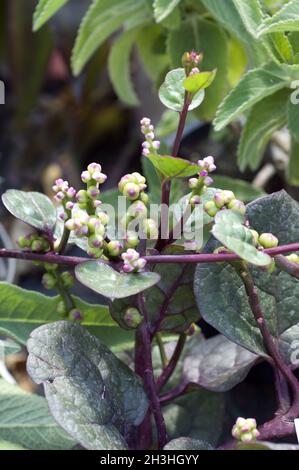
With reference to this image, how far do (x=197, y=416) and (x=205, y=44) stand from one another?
42cm

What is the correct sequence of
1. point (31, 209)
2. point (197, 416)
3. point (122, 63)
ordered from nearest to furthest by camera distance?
point (31, 209) < point (197, 416) < point (122, 63)

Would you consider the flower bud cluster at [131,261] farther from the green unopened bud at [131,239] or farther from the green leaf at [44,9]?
the green leaf at [44,9]

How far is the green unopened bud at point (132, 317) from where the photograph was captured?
1.75 feet

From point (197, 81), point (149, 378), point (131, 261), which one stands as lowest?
point (149, 378)

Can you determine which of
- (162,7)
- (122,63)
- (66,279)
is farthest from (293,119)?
(122,63)

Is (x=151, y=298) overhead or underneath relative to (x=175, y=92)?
underneath

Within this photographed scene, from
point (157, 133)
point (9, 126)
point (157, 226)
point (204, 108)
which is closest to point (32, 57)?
point (9, 126)

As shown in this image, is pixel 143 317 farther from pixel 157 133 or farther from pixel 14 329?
pixel 157 133

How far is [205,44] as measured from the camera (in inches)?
33.3

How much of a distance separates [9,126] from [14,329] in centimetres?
99

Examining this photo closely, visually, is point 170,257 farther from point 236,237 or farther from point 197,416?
point 197,416

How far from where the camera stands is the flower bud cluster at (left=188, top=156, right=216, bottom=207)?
0.51 metres

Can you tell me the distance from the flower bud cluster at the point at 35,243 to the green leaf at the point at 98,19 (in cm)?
36
